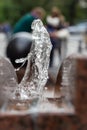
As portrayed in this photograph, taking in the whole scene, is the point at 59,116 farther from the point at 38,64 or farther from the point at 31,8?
the point at 31,8

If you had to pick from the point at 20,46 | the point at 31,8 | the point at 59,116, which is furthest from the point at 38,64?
the point at 31,8

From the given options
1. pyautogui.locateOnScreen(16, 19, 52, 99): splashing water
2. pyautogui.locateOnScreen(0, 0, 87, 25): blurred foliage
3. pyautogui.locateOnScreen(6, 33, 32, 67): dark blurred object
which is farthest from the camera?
pyautogui.locateOnScreen(0, 0, 87, 25): blurred foliage

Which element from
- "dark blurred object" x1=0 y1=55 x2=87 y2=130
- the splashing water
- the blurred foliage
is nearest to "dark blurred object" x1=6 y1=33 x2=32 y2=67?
the splashing water

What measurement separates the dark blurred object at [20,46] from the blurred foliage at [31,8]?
36460mm

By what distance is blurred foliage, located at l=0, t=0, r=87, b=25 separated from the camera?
48.3 meters

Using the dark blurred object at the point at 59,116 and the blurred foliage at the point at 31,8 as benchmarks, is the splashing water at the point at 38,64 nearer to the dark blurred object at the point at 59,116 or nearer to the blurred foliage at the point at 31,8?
the dark blurred object at the point at 59,116

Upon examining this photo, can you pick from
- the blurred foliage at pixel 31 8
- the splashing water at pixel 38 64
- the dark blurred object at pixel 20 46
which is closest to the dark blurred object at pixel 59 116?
the splashing water at pixel 38 64

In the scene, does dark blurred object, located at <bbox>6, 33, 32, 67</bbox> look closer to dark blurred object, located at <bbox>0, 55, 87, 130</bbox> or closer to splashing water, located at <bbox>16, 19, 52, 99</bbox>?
splashing water, located at <bbox>16, 19, 52, 99</bbox>

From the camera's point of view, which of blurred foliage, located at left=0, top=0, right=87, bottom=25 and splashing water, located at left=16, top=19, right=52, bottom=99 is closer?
splashing water, located at left=16, top=19, right=52, bottom=99

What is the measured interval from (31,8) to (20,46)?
37.7 m

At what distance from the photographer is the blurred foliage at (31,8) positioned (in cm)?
4831

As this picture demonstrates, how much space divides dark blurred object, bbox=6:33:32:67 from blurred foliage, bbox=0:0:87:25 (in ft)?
120

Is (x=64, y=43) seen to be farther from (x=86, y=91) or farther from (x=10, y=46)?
(x=86, y=91)

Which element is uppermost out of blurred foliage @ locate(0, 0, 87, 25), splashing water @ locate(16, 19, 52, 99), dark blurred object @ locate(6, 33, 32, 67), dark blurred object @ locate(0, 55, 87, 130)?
dark blurred object @ locate(0, 55, 87, 130)
